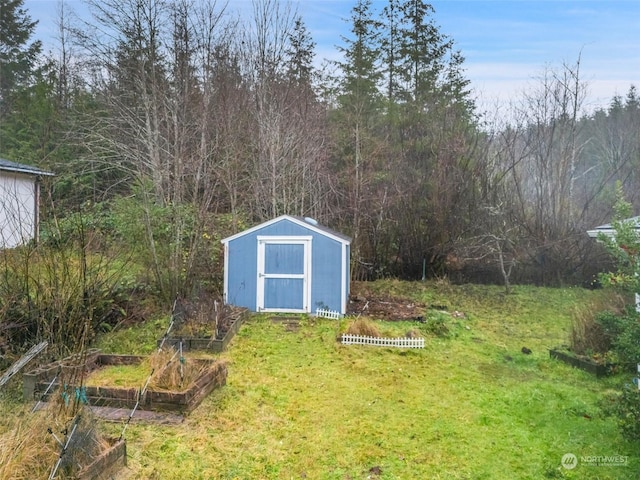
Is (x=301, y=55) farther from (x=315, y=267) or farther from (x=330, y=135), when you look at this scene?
(x=315, y=267)

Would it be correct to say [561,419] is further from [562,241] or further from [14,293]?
[562,241]

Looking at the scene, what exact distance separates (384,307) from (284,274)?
234 cm

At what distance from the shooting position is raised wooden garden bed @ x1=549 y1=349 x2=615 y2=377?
5.27 meters

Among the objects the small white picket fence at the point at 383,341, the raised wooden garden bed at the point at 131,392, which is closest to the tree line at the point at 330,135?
the small white picket fence at the point at 383,341

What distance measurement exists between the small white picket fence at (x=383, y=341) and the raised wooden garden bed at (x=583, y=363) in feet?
6.42

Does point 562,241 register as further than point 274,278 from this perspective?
Yes

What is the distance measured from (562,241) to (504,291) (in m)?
2.59

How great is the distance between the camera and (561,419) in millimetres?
3900

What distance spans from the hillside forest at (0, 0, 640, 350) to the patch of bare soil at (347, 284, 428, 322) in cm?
207

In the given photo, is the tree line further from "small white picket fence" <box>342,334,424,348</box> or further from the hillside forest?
"small white picket fence" <box>342,334,424,348</box>

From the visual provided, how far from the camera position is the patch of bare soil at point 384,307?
26.2 feet

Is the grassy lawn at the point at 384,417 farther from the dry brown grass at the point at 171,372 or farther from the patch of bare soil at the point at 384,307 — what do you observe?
the patch of bare soil at the point at 384,307

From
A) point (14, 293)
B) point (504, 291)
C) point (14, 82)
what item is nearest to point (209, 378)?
point (14, 293)

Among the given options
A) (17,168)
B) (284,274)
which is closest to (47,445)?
(284,274)
